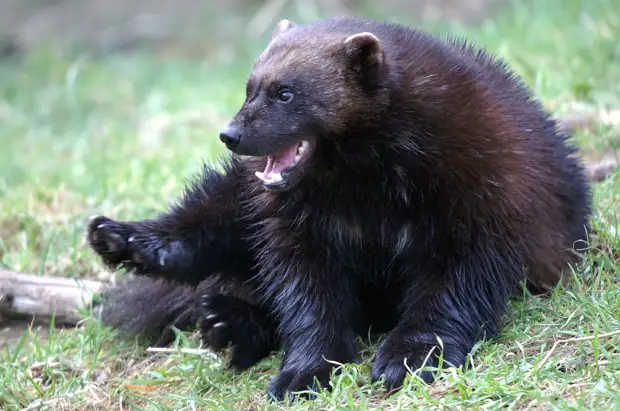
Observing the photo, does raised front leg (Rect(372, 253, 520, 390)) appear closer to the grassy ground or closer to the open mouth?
the grassy ground

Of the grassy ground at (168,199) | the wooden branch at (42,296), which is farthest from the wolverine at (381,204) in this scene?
the wooden branch at (42,296)

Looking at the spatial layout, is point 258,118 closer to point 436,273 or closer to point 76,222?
point 436,273

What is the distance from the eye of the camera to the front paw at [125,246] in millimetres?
3768

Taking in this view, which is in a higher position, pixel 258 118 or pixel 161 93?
pixel 258 118

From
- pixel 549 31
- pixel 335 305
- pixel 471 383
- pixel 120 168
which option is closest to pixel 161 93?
pixel 120 168

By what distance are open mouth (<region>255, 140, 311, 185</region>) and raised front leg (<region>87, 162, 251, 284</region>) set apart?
Answer: 1.93ft

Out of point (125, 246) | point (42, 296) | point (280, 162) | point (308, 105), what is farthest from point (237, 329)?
point (42, 296)

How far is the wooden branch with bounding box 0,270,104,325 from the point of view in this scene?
14.2ft

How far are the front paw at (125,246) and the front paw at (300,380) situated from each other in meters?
0.76

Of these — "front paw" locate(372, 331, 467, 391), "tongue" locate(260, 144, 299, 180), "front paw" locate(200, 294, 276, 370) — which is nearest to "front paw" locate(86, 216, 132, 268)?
"front paw" locate(200, 294, 276, 370)

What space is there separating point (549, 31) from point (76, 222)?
4.03 m

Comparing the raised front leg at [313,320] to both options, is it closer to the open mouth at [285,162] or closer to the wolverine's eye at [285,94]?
the open mouth at [285,162]

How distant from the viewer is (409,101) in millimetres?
3350

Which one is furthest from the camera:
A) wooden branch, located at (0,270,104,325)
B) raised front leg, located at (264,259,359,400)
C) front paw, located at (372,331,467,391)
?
wooden branch, located at (0,270,104,325)
